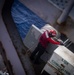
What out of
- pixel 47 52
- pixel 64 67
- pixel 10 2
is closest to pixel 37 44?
pixel 47 52

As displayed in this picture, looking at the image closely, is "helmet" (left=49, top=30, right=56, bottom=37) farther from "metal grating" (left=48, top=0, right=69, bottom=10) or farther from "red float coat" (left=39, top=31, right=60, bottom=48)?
"metal grating" (left=48, top=0, right=69, bottom=10)

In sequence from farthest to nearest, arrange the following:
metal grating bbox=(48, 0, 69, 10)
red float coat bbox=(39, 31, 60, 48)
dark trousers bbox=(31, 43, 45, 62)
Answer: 1. dark trousers bbox=(31, 43, 45, 62)
2. red float coat bbox=(39, 31, 60, 48)
3. metal grating bbox=(48, 0, 69, 10)

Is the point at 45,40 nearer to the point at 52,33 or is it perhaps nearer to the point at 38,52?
the point at 52,33

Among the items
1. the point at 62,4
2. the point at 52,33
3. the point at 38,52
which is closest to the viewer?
the point at 62,4

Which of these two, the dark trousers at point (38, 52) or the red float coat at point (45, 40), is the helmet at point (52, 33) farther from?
the dark trousers at point (38, 52)

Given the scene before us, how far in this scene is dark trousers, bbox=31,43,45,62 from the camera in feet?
13.5

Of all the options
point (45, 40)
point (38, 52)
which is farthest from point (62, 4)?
point (38, 52)

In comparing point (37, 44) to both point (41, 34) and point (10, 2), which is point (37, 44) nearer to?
point (41, 34)

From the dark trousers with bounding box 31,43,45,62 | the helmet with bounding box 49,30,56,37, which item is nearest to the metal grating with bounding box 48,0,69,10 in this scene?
the helmet with bounding box 49,30,56,37

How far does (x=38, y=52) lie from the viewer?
4.21m

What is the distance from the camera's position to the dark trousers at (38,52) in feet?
13.5

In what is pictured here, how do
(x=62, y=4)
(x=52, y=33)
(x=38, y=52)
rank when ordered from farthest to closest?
(x=38, y=52), (x=52, y=33), (x=62, y=4)

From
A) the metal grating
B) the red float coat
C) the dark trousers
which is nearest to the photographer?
the metal grating

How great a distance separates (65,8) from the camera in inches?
135
